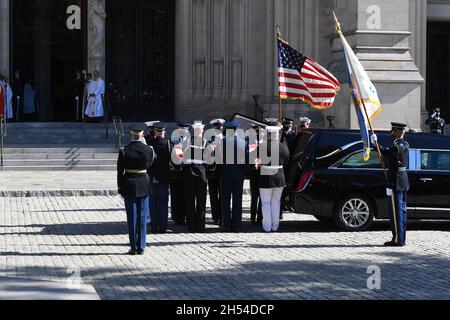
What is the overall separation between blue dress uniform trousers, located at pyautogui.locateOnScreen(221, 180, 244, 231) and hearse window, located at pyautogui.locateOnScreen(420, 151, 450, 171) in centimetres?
300

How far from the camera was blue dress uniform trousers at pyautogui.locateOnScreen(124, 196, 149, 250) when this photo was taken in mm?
15375

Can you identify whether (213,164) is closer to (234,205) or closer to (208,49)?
(234,205)

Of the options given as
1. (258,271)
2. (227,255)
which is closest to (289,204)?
(227,255)

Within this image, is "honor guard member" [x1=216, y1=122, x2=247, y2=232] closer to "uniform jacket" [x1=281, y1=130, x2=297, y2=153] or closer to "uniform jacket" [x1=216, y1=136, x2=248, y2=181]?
"uniform jacket" [x1=216, y1=136, x2=248, y2=181]

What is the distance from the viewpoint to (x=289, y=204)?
61.3 ft

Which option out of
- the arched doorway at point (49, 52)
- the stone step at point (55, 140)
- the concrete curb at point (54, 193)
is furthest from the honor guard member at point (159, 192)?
the arched doorway at point (49, 52)

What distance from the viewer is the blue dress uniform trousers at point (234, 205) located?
724 inches

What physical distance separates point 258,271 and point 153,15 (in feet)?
78.9

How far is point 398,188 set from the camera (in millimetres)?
16562

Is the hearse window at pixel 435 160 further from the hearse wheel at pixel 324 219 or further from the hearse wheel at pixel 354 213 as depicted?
the hearse wheel at pixel 324 219

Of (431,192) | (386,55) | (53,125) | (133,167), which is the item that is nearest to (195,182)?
(133,167)

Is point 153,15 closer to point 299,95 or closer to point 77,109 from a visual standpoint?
point 77,109

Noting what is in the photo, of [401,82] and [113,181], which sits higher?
[401,82]

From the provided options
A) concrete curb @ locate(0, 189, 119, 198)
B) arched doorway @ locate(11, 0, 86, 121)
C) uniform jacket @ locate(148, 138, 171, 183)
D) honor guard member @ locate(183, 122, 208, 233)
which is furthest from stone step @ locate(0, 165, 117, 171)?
uniform jacket @ locate(148, 138, 171, 183)
